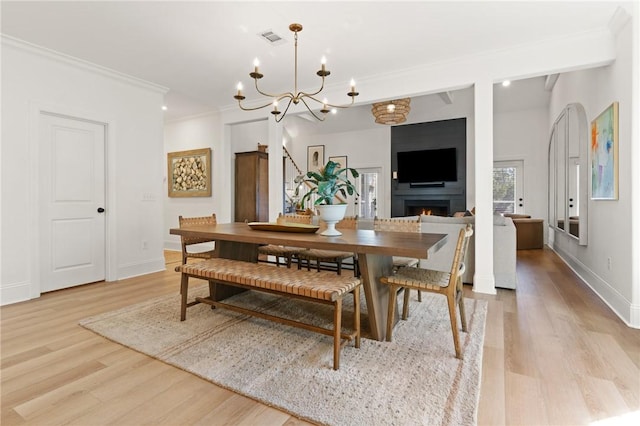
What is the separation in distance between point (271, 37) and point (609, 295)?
389cm

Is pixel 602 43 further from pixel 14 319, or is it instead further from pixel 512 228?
pixel 14 319

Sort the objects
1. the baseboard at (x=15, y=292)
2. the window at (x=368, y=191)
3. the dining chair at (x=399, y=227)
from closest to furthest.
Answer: the dining chair at (x=399, y=227), the baseboard at (x=15, y=292), the window at (x=368, y=191)

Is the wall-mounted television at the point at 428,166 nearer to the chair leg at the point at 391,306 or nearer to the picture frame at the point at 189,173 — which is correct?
the picture frame at the point at 189,173

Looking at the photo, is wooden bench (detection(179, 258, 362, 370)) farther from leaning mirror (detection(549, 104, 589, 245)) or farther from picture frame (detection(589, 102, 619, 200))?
leaning mirror (detection(549, 104, 589, 245))

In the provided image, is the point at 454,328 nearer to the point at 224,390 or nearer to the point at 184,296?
the point at 224,390

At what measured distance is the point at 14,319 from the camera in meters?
2.69

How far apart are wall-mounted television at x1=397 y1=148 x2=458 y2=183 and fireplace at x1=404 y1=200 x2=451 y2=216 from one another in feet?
1.58

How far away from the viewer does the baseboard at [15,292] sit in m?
3.10

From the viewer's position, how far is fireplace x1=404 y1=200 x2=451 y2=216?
7.26 meters

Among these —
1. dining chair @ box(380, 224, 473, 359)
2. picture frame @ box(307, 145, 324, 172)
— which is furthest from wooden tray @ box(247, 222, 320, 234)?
picture frame @ box(307, 145, 324, 172)

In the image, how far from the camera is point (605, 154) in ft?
10.2

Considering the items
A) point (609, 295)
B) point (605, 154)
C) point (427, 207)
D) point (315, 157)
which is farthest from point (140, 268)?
point (427, 207)

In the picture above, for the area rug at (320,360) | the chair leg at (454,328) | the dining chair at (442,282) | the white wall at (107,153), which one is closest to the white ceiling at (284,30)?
the white wall at (107,153)

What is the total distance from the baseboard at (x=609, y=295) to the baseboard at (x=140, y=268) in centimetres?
500
